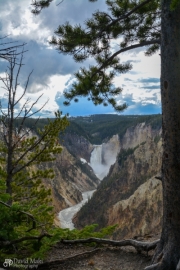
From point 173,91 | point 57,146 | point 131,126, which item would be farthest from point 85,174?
point 173,91

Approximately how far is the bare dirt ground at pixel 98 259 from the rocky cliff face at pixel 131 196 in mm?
34503

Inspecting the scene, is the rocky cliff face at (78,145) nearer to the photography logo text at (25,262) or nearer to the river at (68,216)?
the river at (68,216)

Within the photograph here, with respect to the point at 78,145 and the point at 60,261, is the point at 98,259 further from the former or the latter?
the point at 78,145

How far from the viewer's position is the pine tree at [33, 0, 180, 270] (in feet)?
12.3

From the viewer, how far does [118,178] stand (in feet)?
240

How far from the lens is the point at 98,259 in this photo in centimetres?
498

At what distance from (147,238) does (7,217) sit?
122 inches

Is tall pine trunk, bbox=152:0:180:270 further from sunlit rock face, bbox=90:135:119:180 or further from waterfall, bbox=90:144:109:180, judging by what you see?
waterfall, bbox=90:144:109:180

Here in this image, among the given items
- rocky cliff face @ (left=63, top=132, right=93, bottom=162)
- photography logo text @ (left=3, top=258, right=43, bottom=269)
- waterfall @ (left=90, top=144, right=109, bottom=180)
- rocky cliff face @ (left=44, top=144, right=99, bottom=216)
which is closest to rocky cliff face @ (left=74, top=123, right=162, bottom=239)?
rocky cliff face @ (left=44, top=144, right=99, bottom=216)

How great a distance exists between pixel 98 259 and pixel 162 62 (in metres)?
3.31

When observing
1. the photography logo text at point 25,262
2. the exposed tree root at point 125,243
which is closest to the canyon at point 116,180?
the exposed tree root at point 125,243

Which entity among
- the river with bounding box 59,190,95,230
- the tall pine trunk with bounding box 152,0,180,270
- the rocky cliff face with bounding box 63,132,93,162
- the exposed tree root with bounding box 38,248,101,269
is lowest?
the river with bounding box 59,190,95,230

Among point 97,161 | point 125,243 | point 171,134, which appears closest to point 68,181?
point 97,161

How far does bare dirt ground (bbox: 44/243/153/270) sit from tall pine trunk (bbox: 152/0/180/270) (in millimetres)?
929
